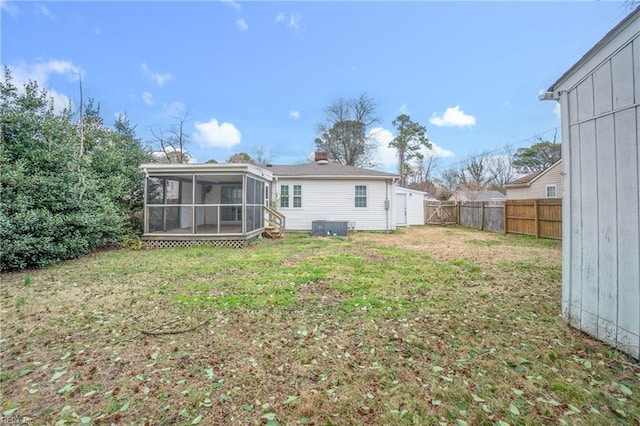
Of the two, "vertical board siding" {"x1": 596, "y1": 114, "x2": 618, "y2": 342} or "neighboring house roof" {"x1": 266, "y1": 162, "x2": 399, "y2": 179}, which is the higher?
"neighboring house roof" {"x1": 266, "y1": 162, "x2": 399, "y2": 179}

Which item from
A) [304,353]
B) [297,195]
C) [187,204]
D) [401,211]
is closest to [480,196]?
[401,211]

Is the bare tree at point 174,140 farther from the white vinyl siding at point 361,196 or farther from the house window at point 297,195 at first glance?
the white vinyl siding at point 361,196

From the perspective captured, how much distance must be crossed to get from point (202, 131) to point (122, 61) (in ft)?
28.8

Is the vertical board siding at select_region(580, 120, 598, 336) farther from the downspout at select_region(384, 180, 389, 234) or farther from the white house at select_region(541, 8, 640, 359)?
the downspout at select_region(384, 180, 389, 234)

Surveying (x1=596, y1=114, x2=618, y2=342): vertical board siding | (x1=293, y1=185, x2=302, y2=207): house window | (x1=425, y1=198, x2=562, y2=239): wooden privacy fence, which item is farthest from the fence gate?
(x1=596, y1=114, x2=618, y2=342): vertical board siding

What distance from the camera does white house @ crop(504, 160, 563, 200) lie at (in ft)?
51.8

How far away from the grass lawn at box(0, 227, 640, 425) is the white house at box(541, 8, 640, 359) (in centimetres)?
36

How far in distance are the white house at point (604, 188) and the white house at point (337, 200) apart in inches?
412

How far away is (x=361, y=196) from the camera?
1387cm

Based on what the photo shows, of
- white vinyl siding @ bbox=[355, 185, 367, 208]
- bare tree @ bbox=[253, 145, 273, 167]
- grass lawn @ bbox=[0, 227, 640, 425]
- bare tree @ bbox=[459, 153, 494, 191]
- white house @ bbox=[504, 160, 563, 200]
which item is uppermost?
bare tree @ bbox=[253, 145, 273, 167]

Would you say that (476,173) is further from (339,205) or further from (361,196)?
(339,205)

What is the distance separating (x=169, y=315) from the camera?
371cm

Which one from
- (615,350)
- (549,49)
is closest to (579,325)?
(615,350)

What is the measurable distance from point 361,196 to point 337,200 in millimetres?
1208
